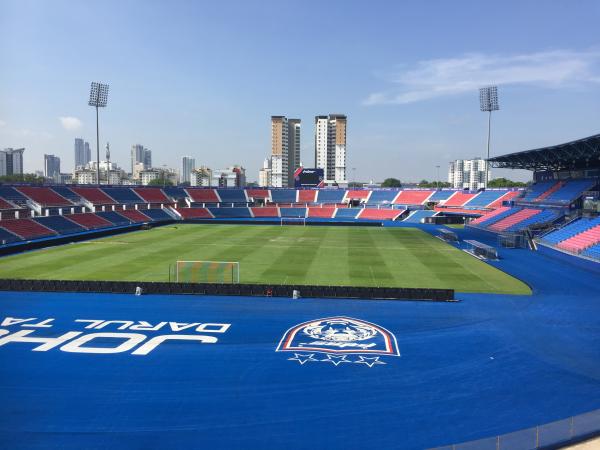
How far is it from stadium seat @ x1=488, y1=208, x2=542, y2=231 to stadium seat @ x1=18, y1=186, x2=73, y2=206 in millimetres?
74069

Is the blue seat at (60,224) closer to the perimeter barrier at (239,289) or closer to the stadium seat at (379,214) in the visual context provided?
the perimeter barrier at (239,289)

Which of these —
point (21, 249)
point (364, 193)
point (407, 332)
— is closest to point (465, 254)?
point (407, 332)

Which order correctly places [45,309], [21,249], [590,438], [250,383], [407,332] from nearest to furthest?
1. [590,438]
2. [250,383]
3. [407,332]
4. [45,309]
5. [21,249]

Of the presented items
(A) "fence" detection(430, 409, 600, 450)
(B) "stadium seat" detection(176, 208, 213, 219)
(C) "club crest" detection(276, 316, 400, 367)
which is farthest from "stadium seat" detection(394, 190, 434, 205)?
(A) "fence" detection(430, 409, 600, 450)

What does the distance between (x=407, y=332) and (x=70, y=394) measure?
15608 mm

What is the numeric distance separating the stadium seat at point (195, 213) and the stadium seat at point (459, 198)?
58.1 meters

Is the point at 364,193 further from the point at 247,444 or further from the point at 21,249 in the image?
the point at 247,444

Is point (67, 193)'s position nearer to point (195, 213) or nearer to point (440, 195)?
point (195, 213)

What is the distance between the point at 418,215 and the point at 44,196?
75.2 meters

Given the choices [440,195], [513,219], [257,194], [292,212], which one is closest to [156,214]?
[292,212]

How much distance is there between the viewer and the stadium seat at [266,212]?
10500cm

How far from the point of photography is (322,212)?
10725 centimetres

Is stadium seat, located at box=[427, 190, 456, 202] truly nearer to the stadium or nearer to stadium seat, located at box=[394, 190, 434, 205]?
stadium seat, located at box=[394, 190, 434, 205]

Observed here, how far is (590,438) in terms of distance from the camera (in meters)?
11.9
